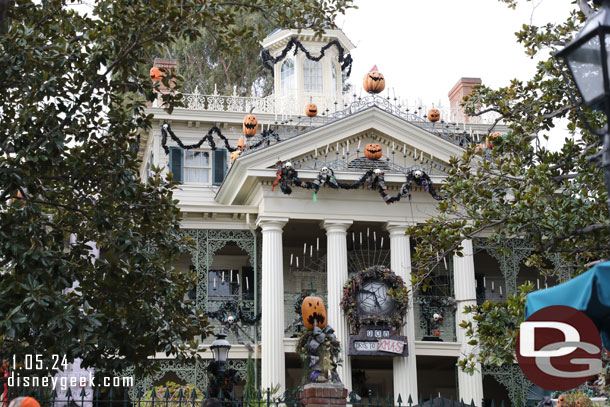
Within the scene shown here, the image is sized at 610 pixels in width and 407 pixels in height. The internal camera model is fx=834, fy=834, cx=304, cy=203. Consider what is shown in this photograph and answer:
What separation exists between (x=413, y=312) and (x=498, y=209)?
37.5 ft

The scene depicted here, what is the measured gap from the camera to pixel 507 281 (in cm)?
2459

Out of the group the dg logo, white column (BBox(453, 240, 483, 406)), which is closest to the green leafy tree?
the dg logo

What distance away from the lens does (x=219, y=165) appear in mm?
28203

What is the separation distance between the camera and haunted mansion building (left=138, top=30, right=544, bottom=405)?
22797 mm

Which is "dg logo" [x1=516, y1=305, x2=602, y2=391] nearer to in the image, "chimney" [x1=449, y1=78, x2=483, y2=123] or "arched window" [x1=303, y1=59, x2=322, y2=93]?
"chimney" [x1=449, y1=78, x2=483, y2=123]

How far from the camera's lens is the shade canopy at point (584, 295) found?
6.17 m

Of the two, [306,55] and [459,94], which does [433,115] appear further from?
[306,55]

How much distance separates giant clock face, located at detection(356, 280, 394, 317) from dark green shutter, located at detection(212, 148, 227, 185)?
289 inches

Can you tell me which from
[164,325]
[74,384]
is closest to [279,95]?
[74,384]

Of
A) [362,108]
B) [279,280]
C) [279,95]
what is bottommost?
[279,280]

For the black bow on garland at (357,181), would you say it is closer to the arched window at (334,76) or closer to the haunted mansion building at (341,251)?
the haunted mansion building at (341,251)

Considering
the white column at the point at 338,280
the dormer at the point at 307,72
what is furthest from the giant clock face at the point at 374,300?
the dormer at the point at 307,72

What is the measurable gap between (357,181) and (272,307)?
4.21 metres

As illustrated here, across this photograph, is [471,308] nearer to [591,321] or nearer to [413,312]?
[591,321]
